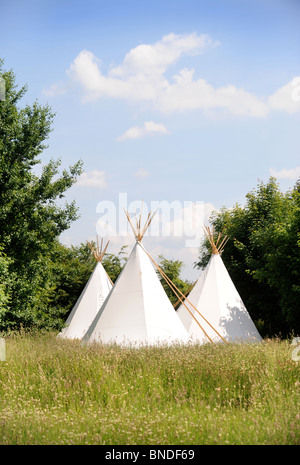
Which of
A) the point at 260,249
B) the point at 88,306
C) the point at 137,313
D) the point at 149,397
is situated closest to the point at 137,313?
the point at 137,313

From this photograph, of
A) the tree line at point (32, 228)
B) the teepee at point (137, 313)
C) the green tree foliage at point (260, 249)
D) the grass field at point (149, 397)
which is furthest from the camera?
the green tree foliage at point (260, 249)

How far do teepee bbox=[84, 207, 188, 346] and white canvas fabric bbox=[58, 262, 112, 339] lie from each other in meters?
5.18

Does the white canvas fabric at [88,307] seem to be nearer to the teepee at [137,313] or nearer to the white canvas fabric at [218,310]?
the white canvas fabric at [218,310]

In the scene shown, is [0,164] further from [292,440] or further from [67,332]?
[292,440]

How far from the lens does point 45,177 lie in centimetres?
1371

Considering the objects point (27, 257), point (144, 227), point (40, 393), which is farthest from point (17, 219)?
point (40, 393)

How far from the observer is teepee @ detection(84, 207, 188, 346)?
10.6 m

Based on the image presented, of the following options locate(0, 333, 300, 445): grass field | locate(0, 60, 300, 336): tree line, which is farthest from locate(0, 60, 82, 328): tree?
locate(0, 333, 300, 445): grass field

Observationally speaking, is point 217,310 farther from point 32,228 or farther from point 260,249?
point 32,228

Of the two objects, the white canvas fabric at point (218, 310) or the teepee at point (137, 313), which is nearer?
the teepee at point (137, 313)

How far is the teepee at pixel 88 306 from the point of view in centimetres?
1619

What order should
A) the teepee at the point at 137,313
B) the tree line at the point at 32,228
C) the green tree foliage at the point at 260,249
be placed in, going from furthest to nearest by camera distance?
the green tree foliage at the point at 260,249, the tree line at the point at 32,228, the teepee at the point at 137,313

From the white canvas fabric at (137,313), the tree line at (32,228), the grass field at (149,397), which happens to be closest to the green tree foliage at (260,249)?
the tree line at (32,228)
